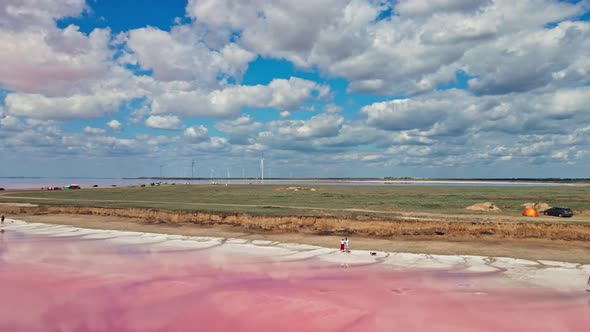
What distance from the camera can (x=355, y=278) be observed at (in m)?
21.8

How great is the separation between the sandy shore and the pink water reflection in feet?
18.8

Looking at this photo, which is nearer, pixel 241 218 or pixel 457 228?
pixel 457 228

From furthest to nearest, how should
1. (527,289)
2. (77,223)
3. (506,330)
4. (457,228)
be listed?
(77,223) < (457,228) < (527,289) < (506,330)

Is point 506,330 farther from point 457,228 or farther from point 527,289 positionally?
point 457,228

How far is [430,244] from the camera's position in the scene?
100 feet

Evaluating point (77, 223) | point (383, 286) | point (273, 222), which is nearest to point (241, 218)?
point (273, 222)

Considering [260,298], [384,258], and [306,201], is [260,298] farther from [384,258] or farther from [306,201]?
[306,201]

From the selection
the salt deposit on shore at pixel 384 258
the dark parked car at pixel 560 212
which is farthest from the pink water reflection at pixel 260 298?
the dark parked car at pixel 560 212

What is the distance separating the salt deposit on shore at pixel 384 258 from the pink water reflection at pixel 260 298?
1.29 metres

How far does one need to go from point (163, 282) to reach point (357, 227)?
2088 centimetres

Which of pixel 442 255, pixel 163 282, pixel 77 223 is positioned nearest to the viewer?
pixel 163 282

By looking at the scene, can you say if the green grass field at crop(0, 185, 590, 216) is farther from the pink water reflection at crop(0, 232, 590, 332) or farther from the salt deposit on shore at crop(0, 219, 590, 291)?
the pink water reflection at crop(0, 232, 590, 332)

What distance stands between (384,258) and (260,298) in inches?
427

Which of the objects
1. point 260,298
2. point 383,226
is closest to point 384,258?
point 260,298
